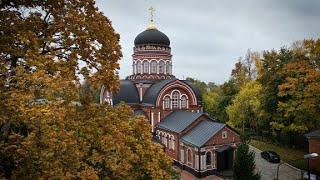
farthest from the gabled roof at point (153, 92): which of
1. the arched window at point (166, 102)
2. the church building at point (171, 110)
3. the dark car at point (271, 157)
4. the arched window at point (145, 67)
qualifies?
the dark car at point (271, 157)

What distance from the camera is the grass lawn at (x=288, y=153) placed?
32.5 meters

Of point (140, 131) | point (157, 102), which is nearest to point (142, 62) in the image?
point (157, 102)

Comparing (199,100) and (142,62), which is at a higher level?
(142,62)

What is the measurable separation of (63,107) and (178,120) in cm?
2737

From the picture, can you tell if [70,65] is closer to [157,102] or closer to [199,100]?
[157,102]

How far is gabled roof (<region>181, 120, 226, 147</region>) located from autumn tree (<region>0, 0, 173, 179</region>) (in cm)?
1884

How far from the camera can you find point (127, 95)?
4044 cm

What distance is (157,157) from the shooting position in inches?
435

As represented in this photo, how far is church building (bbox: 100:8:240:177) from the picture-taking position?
1188 inches

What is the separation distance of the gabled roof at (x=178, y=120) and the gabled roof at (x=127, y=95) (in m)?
4.92

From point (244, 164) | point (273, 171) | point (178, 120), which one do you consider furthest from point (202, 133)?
point (244, 164)

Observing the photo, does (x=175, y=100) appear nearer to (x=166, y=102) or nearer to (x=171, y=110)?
(x=166, y=102)

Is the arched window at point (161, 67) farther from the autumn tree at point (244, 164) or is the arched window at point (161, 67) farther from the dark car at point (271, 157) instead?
the autumn tree at point (244, 164)

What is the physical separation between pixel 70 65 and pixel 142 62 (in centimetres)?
3362
